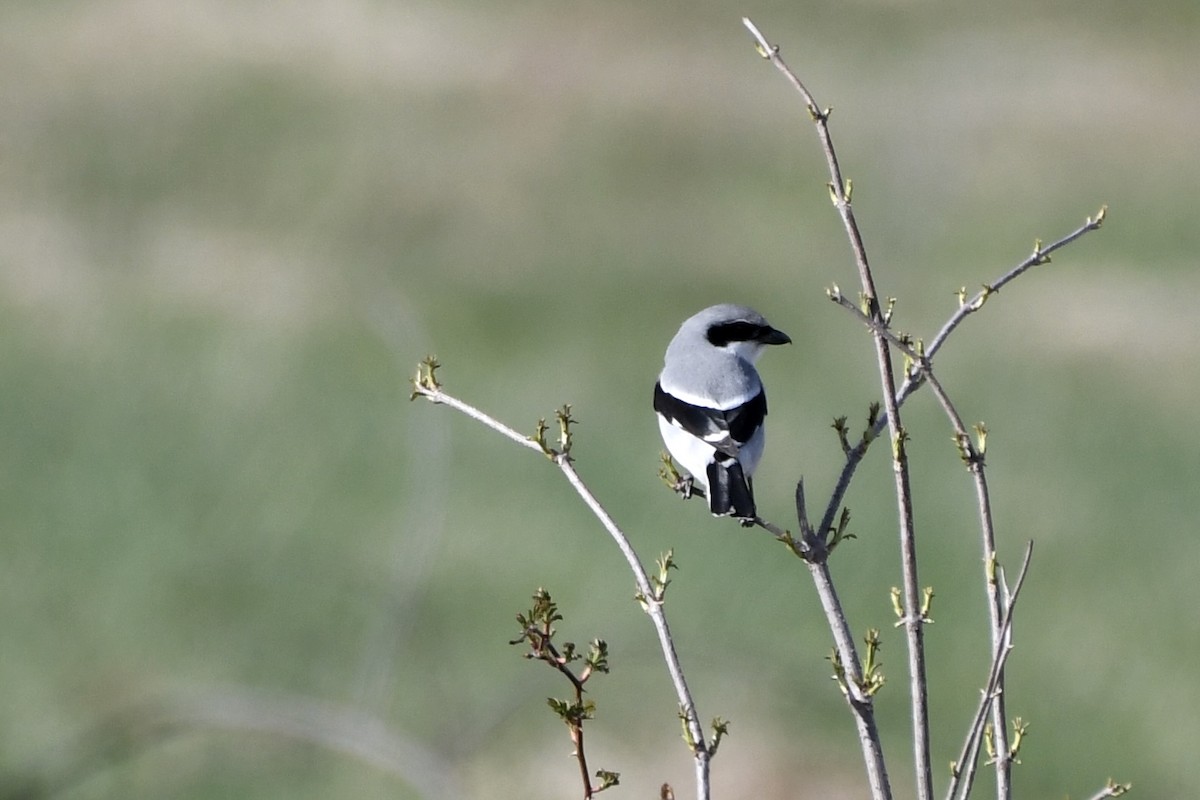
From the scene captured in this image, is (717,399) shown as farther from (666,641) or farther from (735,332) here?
(666,641)

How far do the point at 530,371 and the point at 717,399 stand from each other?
8966 millimetres

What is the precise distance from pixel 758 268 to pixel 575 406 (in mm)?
5803

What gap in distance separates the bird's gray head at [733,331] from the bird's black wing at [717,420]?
0.16 m

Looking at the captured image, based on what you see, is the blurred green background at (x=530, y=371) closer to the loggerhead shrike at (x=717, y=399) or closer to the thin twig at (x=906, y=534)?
the loggerhead shrike at (x=717, y=399)

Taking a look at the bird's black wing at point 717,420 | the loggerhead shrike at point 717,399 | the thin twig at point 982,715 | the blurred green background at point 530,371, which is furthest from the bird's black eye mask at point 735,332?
the thin twig at point 982,715

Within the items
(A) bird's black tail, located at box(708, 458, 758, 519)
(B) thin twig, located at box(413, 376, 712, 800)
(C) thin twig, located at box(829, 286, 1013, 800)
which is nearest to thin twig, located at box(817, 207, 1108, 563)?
(C) thin twig, located at box(829, 286, 1013, 800)

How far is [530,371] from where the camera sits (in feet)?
43.8

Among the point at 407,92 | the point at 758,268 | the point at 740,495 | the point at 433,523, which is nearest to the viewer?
the point at 740,495

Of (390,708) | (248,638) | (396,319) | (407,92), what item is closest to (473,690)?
(390,708)

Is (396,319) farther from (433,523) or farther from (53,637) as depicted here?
(53,637)

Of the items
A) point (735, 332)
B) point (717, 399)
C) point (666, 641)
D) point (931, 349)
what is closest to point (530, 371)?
point (735, 332)

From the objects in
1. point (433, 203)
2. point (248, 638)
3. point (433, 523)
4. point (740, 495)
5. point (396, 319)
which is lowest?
point (740, 495)

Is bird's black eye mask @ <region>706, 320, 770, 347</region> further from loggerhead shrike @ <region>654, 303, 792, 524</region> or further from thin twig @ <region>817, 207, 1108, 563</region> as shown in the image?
thin twig @ <region>817, 207, 1108, 563</region>

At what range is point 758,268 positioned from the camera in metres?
17.2
